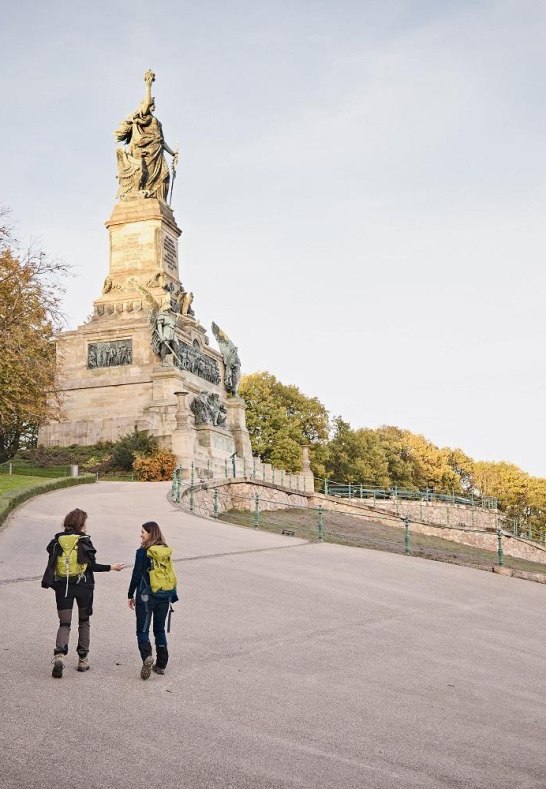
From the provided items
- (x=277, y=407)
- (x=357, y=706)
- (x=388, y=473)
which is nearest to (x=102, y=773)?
(x=357, y=706)

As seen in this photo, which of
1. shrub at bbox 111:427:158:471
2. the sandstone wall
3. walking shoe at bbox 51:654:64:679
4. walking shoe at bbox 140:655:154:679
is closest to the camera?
walking shoe at bbox 51:654:64:679

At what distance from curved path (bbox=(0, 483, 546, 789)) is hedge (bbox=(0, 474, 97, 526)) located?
5.60 metres

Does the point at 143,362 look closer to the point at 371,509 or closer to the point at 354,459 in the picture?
the point at 371,509

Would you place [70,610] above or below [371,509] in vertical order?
below

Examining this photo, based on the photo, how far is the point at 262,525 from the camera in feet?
81.4

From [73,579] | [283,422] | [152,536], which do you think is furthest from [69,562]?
[283,422]

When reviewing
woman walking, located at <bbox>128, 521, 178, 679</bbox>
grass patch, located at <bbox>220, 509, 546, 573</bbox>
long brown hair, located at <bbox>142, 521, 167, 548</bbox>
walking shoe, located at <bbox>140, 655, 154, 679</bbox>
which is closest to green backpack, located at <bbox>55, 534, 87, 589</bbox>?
woman walking, located at <bbox>128, 521, 178, 679</bbox>

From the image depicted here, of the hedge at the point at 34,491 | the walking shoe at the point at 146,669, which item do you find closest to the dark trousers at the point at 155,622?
the walking shoe at the point at 146,669

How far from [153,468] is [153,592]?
88.0ft

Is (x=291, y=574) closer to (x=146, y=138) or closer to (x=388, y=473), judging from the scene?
(x=146, y=138)

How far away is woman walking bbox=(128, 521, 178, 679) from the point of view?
6.86 m

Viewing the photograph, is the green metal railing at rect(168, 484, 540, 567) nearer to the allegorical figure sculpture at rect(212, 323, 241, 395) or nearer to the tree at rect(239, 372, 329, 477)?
the allegorical figure sculpture at rect(212, 323, 241, 395)

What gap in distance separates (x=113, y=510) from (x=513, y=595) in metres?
11.3

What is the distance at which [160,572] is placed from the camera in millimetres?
6945
